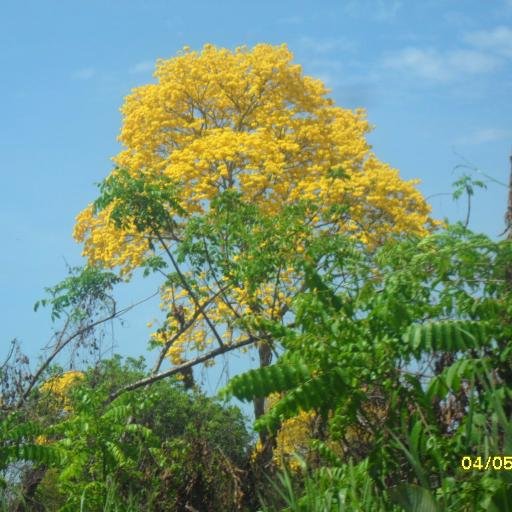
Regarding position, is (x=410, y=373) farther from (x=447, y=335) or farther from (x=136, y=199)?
(x=136, y=199)

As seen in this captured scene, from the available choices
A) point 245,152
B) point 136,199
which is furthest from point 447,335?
point 245,152

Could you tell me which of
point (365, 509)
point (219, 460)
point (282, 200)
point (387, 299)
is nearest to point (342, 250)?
point (219, 460)

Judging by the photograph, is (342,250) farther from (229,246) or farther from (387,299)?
(387,299)

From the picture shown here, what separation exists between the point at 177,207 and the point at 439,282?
19.2 ft

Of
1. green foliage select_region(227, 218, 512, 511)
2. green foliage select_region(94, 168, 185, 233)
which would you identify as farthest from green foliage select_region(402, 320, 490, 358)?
green foliage select_region(94, 168, 185, 233)

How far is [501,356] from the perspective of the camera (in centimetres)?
448

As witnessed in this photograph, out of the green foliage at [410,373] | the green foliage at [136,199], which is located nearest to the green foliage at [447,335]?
the green foliage at [410,373]

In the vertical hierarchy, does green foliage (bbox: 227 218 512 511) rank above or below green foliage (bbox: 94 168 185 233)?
below
